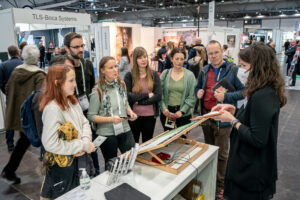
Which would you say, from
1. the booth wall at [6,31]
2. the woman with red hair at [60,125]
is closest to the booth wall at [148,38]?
the booth wall at [6,31]

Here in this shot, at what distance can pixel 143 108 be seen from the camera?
2.45 metres

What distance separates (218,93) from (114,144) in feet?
3.40

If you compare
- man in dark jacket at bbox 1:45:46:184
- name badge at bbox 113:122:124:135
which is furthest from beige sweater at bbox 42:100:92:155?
man in dark jacket at bbox 1:45:46:184

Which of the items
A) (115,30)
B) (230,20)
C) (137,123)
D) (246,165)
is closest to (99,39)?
(115,30)

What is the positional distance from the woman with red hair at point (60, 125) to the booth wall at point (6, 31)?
3.19m

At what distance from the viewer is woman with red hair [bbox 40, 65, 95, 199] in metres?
1.41

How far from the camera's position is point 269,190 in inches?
60.6

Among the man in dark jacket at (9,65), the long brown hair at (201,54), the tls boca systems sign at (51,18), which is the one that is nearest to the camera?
the man in dark jacket at (9,65)

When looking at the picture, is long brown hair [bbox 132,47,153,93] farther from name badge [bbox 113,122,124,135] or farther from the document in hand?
the document in hand

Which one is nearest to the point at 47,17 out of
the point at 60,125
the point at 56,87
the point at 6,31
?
the point at 6,31

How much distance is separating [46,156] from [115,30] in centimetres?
761

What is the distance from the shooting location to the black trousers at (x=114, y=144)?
203cm

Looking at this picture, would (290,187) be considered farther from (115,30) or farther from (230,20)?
(230,20)

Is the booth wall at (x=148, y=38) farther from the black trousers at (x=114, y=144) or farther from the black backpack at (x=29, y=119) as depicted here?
the black backpack at (x=29, y=119)
